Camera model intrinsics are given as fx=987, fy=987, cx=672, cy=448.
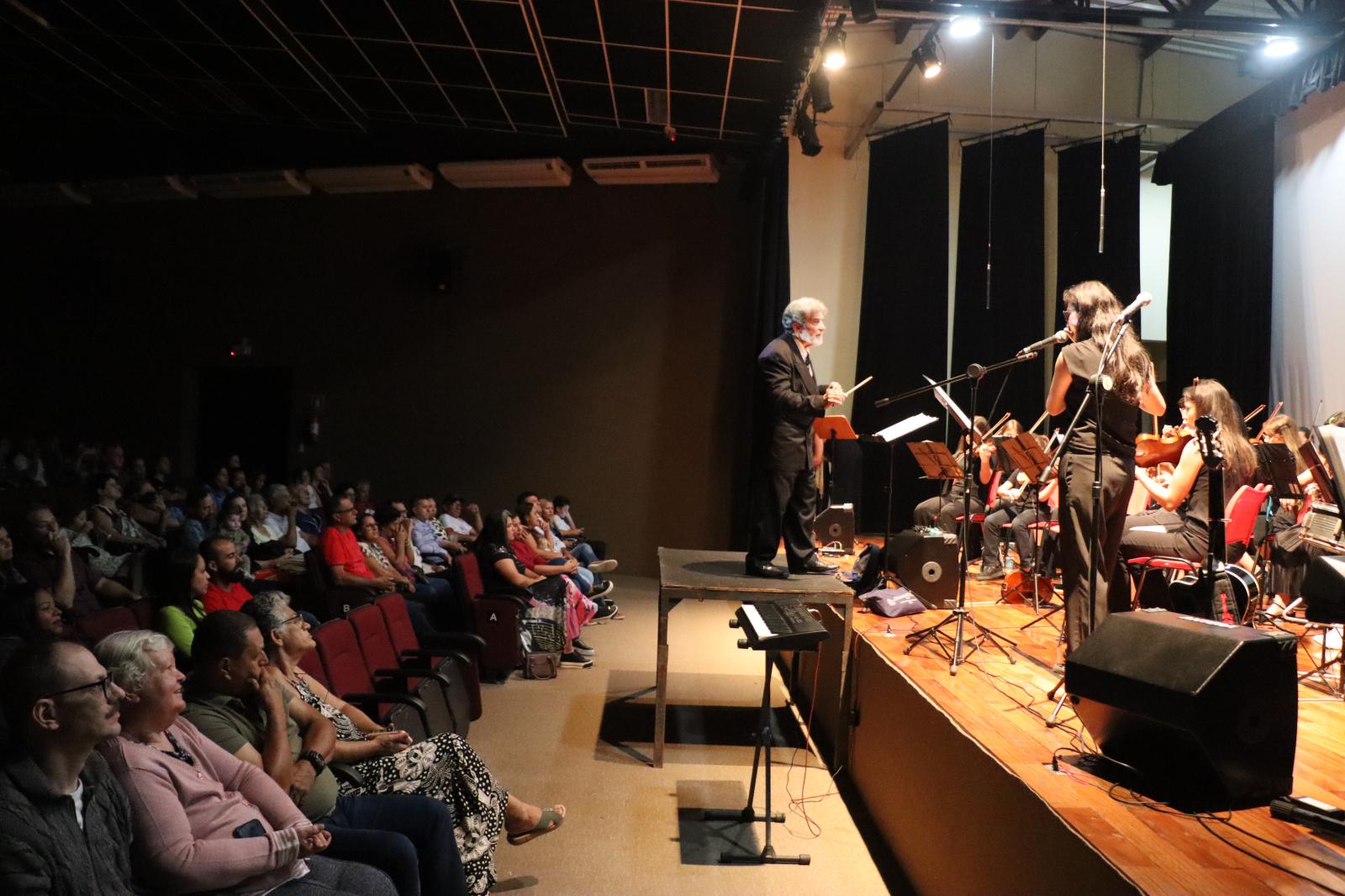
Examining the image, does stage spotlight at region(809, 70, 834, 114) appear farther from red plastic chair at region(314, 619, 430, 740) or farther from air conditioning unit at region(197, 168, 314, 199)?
air conditioning unit at region(197, 168, 314, 199)

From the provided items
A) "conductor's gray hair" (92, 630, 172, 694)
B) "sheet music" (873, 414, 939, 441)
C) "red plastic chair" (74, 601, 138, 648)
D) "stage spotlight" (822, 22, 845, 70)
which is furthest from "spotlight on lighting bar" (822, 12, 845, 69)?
"conductor's gray hair" (92, 630, 172, 694)

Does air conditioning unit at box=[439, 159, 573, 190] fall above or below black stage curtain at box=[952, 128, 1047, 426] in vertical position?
above

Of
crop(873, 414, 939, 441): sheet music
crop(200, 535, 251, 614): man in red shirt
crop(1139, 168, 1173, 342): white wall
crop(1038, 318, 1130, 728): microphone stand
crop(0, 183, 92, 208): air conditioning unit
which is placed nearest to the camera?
crop(1038, 318, 1130, 728): microphone stand

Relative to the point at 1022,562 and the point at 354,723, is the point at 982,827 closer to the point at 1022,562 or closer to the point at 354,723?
the point at 354,723

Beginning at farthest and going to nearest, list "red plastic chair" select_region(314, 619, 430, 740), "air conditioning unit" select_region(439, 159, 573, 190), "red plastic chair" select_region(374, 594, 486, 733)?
"air conditioning unit" select_region(439, 159, 573, 190), "red plastic chair" select_region(374, 594, 486, 733), "red plastic chair" select_region(314, 619, 430, 740)

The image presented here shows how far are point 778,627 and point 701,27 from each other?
16.3ft

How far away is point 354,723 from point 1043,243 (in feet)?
31.5

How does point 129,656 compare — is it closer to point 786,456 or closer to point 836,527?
point 786,456

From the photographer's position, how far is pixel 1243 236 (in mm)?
9117

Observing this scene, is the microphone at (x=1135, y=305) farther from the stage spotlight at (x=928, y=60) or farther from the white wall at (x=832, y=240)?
the white wall at (x=832, y=240)

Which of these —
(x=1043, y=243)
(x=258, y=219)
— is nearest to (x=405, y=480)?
(x=258, y=219)

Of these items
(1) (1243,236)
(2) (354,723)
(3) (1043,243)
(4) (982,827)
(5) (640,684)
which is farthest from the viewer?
(3) (1043,243)

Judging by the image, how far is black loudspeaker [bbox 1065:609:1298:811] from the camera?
2338 mm

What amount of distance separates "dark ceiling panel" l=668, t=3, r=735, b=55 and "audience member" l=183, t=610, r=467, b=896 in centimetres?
548
